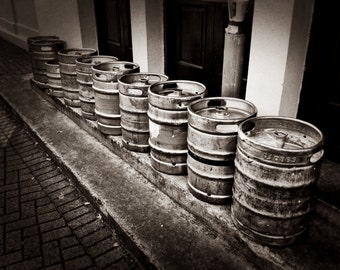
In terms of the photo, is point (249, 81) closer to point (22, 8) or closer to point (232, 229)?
point (232, 229)

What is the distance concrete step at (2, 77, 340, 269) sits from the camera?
2744 millimetres

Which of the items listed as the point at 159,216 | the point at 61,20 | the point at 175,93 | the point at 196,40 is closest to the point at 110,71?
the point at 175,93

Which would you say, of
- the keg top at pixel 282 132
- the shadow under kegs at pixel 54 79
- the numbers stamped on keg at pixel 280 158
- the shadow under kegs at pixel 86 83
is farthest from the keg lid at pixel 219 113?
the shadow under kegs at pixel 54 79

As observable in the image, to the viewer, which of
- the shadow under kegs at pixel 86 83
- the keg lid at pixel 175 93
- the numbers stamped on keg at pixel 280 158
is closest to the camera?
the numbers stamped on keg at pixel 280 158

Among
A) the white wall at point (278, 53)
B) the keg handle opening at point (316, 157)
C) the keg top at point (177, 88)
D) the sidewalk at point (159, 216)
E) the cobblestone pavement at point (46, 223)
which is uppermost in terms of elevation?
the white wall at point (278, 53)

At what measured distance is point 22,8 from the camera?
39.5 ft

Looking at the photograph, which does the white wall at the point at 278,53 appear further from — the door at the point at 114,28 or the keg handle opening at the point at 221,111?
the door at the point at 114,28

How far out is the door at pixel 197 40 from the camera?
414 cm

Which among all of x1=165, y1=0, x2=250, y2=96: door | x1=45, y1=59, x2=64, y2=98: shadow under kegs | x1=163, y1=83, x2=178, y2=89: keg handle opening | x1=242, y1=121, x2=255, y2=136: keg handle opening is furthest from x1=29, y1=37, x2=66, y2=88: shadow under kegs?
x1=242, y1=121, x2=255, y2=136: keg handle opening

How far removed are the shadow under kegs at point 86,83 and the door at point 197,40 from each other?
1.05 metres

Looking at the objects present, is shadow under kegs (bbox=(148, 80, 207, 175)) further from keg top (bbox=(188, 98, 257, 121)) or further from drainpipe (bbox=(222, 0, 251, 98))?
drainpipe (bbox=(222, 0, 251, 98))

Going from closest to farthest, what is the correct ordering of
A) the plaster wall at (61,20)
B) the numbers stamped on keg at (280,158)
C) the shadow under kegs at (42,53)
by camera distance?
1. the numbers stamped on keg at (280,158)
2. the shadow under kegs at (42,53)
3. the plaster wall at (61,20)

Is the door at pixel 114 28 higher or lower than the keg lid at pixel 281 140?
higher

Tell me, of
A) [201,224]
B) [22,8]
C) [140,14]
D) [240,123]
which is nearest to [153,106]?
[240,123]
